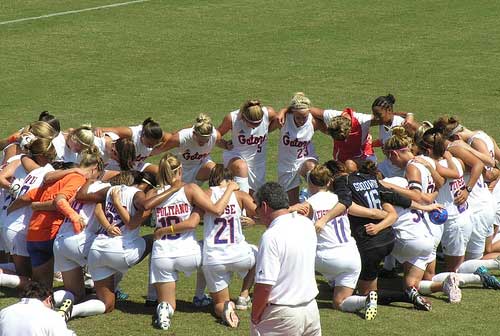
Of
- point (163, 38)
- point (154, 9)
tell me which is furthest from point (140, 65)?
point (154, 9)

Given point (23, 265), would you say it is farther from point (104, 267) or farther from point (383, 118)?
point (383, 118)

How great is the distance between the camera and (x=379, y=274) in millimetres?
13602

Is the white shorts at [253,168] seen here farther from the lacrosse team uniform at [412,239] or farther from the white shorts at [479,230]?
the lacrosse team uniform at [412,239]

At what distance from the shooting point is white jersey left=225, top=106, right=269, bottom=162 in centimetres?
1550

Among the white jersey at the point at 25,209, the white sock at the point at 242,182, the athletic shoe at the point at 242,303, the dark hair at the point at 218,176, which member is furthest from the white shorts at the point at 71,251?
the white sock at the point at 242,182

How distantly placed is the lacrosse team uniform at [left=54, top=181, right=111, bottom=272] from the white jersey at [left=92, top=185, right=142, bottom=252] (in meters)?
0.15

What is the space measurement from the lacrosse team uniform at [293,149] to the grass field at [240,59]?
1.77 metres

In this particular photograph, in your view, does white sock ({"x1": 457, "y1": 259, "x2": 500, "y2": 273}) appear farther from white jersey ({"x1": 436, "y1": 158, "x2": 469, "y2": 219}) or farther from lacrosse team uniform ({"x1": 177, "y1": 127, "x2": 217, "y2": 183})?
lacrosse team uniform ({"x1": 177, "y1": 127, "x2": 217, "y2": 183})

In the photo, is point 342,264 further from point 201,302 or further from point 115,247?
point 115,247

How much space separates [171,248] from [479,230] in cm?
406

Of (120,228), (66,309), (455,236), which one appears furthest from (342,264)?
(66,309)

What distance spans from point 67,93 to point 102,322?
11451 mm

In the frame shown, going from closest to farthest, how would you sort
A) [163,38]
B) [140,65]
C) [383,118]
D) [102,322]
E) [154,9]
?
1. [102,322]
2. [383,118]
3. [140,65]
4. [163,38]
5. [154,9]

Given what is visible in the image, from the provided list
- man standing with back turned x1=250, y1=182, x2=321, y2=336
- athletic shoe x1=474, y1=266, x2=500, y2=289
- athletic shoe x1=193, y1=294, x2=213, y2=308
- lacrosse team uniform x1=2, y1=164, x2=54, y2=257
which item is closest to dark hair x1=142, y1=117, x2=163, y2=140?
lacrosse team uniform x1=2, y1=164, x2=54, y2=257
